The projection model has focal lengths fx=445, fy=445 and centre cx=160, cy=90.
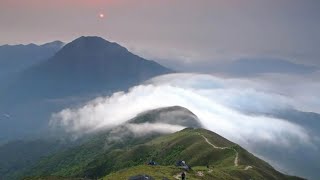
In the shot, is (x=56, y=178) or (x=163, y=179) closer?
(x=163, y=179)

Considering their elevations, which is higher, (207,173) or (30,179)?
(207,173)

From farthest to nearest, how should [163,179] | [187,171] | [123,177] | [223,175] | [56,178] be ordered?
[56,178], [223,175], [187,171], [123,177], [163,179]

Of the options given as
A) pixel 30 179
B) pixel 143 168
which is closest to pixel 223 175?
pixel 143 168

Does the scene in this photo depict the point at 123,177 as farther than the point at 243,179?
No

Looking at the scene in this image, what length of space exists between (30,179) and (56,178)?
45.1 ft

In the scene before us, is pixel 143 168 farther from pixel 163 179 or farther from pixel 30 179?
pixel 30 179

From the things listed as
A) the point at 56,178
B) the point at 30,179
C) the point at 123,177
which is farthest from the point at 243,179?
the point at 30,179

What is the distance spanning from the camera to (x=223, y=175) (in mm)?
179625

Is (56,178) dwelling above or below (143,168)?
below

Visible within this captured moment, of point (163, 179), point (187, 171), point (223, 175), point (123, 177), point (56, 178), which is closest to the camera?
point (163, 179)

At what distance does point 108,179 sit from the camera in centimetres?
15775

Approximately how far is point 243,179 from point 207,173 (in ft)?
116

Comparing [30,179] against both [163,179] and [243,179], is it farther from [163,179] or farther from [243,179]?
[243,179]

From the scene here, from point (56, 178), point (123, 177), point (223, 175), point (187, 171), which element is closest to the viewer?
point (123, 177)
